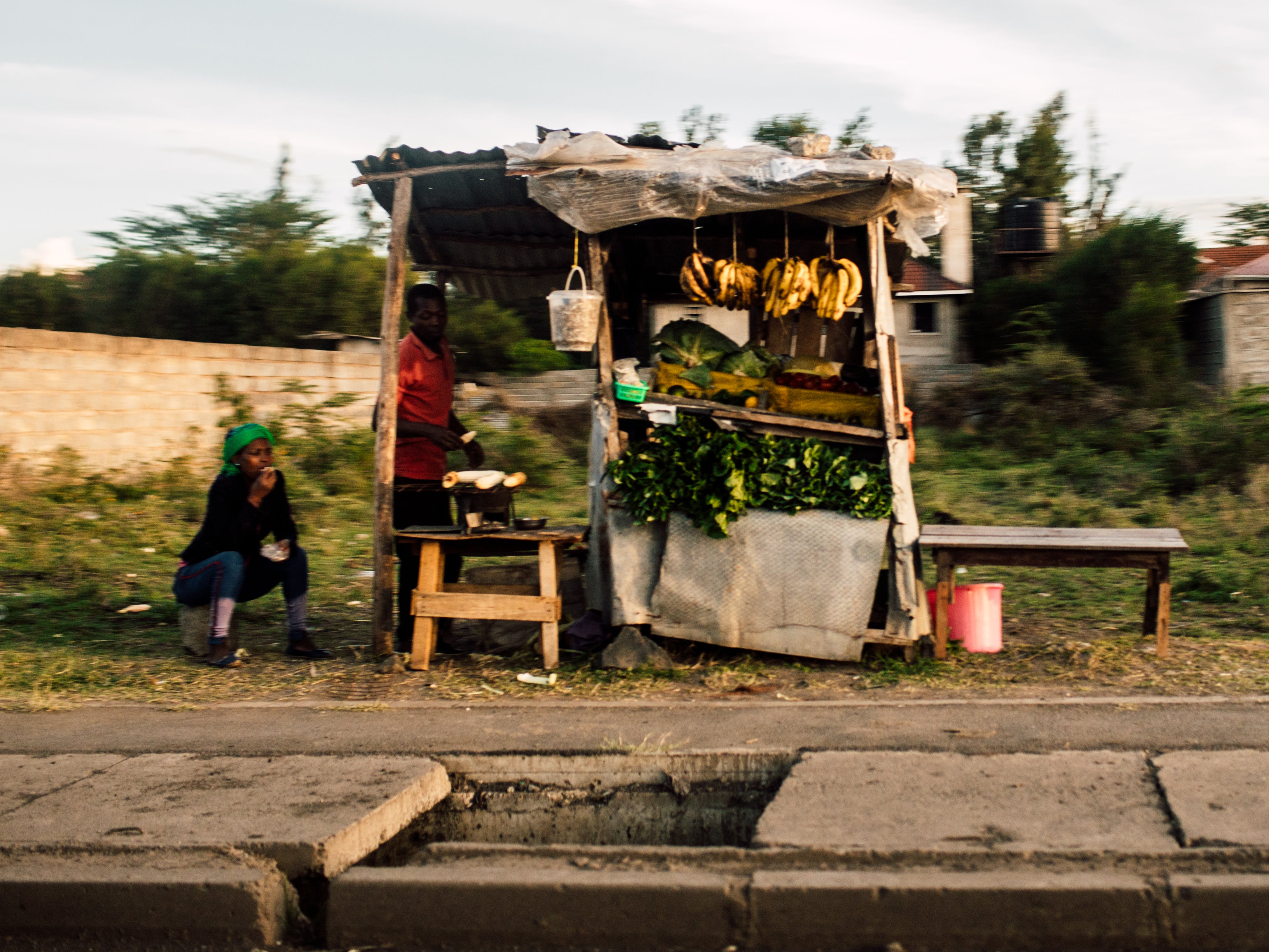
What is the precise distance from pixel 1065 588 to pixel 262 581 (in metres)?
5.82

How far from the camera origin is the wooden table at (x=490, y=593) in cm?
606

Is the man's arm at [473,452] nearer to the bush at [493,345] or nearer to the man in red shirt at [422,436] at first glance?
the man in red shirt at [422,436]

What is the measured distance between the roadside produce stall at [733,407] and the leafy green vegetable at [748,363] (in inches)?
0.5

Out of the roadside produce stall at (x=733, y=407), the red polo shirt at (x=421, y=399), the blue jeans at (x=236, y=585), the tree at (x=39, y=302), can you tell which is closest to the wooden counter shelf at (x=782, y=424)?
the roadside produce stall at (x=733, y=407)

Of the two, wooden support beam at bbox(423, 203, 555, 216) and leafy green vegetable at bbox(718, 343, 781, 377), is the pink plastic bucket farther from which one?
wooden support beam at bbox(423, 203, 555, 216)

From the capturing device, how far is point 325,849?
11.5 ft

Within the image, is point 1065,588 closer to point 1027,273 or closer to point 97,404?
point 97,404

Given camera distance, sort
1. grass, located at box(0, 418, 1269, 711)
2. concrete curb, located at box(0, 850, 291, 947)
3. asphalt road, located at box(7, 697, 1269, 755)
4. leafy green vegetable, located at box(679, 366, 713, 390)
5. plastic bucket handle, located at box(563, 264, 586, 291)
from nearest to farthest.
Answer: concrete curb, located at box(0, 850, 291, 947) < asphalt road, located at box(7, 697, 1269, 755) < grass, located at box(0, 418, 1269, 711) < plastic bucket handle, located at box(563, 264, 586, 291) < leafy green vegetable, located at box(679, 366, 713, 390)

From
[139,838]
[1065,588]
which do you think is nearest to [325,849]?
[139,838]

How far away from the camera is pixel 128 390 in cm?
1212

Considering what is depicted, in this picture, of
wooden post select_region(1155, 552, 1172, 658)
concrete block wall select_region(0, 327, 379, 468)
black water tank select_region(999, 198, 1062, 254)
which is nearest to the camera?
wooden post select_region(1155, 552, 1172, 658)

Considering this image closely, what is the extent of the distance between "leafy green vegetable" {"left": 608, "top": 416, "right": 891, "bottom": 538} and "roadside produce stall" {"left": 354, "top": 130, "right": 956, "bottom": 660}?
0.4 inches

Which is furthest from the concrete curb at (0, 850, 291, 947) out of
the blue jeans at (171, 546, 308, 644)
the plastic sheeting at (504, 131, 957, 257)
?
the plastic sheeting at (504, 131, 957, 257)

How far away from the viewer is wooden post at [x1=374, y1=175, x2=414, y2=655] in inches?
252
